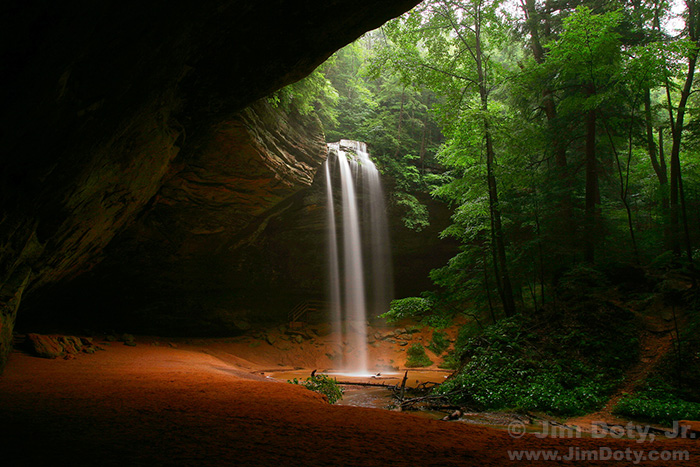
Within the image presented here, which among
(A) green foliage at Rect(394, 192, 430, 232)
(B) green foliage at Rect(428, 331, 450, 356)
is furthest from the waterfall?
(B) green foliage at Rect(428, 331, 450, 356)

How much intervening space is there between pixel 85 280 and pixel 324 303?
1117cm

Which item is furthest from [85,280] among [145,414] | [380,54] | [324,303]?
[380,54]

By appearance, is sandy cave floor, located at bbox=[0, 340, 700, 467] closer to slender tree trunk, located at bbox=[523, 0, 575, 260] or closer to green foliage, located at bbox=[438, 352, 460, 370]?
green foliage, located at bbox=[438, 352, 460, 370]

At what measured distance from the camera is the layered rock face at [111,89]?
3.35 meters

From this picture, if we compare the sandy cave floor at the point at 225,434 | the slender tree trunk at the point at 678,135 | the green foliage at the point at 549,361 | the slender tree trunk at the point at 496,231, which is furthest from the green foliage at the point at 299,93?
the slender tree trunk at the point at 678,135

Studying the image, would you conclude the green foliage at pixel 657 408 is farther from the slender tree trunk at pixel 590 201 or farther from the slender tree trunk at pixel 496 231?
the slender tree trunk at pixel 590 201

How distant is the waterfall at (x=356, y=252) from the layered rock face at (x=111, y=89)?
27.7ft

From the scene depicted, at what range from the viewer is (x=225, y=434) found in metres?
2.51

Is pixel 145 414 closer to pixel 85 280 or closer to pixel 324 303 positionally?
pixel 85 280

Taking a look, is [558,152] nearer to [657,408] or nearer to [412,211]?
[412,211]

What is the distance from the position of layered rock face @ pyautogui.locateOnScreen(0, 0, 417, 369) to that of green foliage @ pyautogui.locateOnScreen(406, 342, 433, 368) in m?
13.1

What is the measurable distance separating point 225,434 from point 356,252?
48.0 feet

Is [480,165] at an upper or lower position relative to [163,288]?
upper

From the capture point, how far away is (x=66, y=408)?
10.1 feet
